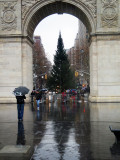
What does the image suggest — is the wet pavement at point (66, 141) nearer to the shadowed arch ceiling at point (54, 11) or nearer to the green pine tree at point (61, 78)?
the shadowed arch ceiling at point (54, 11)

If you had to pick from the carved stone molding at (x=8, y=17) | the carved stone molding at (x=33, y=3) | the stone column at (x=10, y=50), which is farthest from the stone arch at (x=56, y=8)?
the carved stone molding at (x=8, y=17)

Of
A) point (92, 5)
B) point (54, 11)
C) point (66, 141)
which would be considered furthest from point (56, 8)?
point (66, 141)

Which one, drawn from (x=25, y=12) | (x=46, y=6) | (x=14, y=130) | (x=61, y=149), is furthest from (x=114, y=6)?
(x=61, y=149)

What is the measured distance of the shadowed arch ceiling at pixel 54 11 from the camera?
28.0 metres

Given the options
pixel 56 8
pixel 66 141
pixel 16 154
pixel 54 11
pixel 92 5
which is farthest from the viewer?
pixel 54 11

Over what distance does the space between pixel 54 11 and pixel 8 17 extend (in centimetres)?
562

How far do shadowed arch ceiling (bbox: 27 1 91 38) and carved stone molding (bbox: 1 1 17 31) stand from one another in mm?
1763

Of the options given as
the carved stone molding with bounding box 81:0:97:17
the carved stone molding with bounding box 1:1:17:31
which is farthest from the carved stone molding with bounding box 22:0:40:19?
the carved stone molding with bounding box 81:0:97:17

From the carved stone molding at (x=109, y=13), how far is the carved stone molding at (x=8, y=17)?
883 cm

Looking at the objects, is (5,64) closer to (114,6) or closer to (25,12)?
(25,12)

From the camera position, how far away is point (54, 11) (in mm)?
30016

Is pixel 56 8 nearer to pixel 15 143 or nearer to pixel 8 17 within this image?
pixel 8 17

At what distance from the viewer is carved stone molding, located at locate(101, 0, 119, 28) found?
26.7 m

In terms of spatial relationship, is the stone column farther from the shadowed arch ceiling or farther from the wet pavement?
the wet pavement
